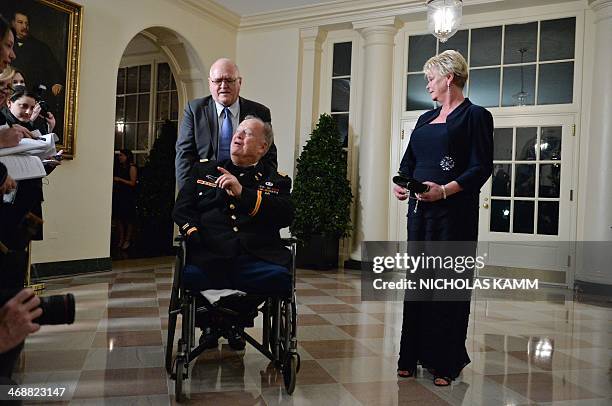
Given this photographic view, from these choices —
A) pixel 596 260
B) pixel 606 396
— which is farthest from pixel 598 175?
pixel 606 396

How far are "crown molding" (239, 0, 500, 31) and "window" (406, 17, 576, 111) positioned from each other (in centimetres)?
49

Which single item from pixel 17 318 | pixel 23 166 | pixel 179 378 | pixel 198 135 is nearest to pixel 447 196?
pixel 198 135

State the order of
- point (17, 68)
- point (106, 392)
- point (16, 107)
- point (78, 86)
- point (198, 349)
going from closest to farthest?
1. point (106, 392)
2. point (198, 349)
3. point (16, 107)
4. point (17, 68)
5. point (78, 86)

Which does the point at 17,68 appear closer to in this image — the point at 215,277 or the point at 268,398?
the point at 215,277

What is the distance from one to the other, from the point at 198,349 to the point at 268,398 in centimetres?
40

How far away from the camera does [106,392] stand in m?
2.37

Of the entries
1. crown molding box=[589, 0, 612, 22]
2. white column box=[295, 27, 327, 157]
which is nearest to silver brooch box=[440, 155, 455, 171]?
crown molding box=[589, 0, 612, 22]

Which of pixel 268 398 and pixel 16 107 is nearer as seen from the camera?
pixel 268 398

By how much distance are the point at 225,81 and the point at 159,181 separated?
18.3 feet

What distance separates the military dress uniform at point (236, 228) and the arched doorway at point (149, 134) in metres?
4.92

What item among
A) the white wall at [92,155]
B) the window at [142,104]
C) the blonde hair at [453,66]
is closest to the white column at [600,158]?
the blonde hair at [453,66]

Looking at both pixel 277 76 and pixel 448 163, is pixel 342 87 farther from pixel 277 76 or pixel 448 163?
pixel 448 163

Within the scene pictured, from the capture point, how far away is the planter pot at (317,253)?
271 inches

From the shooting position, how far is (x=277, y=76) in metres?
7.74
